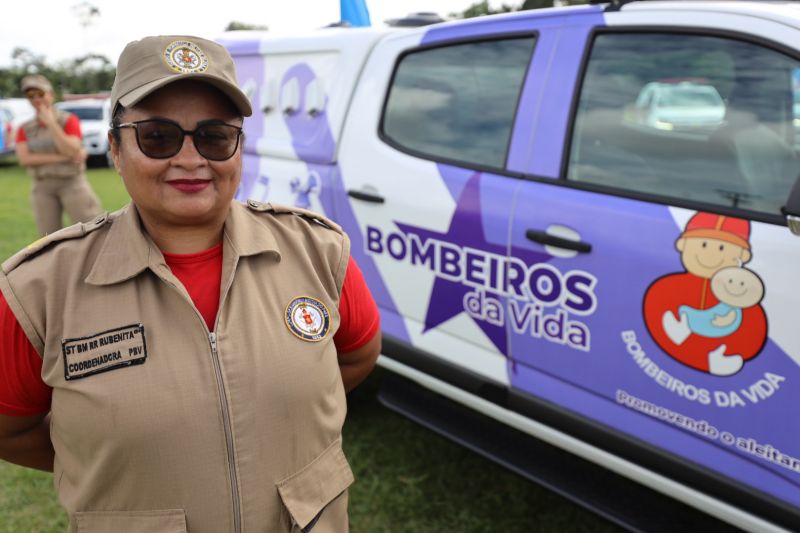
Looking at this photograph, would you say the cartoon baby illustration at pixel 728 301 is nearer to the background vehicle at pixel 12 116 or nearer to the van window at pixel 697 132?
the van window at pixel 697 132

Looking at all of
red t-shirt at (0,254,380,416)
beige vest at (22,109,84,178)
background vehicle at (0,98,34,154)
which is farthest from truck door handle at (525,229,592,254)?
background vehicle at (0,98,34,154)

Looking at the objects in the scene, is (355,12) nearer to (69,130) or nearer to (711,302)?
(69,130)

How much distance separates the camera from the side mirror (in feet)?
5.50

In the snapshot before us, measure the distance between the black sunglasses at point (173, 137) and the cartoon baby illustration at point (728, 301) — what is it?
1.28 m

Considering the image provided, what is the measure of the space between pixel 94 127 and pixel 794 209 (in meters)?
16.4

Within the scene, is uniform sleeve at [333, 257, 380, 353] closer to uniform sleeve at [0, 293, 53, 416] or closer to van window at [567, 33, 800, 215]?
uniform sleeve at [0, 293, 53, 416]

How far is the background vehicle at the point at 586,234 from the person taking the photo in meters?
1.81

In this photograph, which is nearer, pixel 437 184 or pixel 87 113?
pixel 437 184

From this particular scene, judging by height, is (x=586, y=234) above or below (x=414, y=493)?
above

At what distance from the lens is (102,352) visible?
1116mm

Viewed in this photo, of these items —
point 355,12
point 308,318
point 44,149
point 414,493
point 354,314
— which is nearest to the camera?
point 308,318

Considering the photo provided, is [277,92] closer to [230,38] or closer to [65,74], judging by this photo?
[230,38]

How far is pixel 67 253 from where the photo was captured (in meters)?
1.17


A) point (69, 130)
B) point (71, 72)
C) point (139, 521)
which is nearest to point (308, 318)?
point (139, 521)
